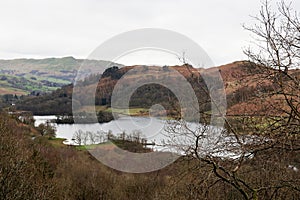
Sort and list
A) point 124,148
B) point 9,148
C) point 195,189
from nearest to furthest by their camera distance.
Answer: point 195,189 < point 9,148 < point 124,148

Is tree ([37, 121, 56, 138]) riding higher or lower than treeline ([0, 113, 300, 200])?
lower

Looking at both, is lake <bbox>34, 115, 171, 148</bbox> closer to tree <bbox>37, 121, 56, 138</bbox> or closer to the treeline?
tree <bbox>37, 121, 56, 138</bbox>

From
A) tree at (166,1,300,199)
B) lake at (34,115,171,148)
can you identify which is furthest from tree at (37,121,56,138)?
tree at (166,1,300,199)

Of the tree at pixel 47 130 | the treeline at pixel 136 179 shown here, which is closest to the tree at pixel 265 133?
the treeline at pixel 136 179

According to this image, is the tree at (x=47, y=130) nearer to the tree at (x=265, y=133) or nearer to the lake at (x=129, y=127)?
the lake at (x=129, y=127)

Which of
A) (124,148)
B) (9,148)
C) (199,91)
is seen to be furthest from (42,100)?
(199,91)

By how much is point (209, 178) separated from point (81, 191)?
64.2 feet

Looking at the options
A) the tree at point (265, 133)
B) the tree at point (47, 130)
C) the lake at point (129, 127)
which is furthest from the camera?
the tree at point (47, 130)

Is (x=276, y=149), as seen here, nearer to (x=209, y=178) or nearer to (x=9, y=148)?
(x=209, y=178)

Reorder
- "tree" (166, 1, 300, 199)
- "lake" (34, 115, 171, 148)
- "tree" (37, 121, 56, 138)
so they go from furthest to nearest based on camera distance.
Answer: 1. "tree" (37, 121, 56, 138)
2. "lake" (34, 115, 171, 148)
3. "tree" (166, 1, 300, 199)

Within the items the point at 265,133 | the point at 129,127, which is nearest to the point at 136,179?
the point at 129,127

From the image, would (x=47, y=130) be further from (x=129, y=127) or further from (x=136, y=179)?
(x=129, y=127)

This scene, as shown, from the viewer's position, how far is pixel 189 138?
516cm

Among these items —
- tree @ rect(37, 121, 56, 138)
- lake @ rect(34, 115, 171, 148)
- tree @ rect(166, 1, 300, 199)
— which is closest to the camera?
tree @ rect(166, 1, 300, 199)
